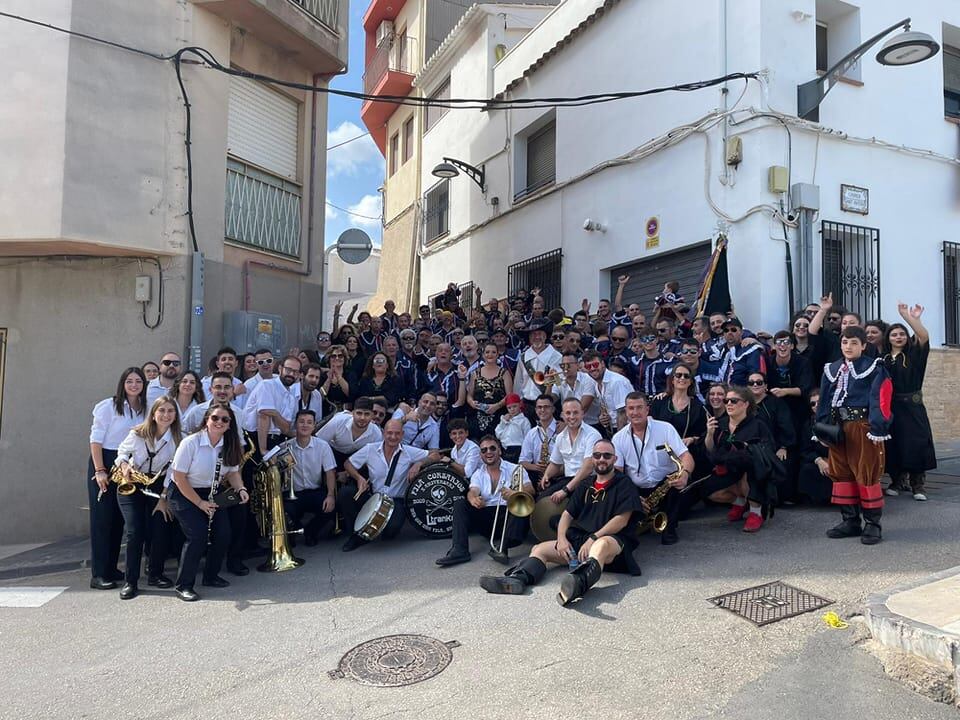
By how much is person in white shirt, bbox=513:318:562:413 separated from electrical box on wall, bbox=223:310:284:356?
4.02 m

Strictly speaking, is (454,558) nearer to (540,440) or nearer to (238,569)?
(540,440)

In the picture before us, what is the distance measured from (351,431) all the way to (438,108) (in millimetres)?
14199

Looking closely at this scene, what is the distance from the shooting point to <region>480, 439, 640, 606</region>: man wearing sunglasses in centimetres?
557

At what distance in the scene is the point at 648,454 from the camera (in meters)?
6.37

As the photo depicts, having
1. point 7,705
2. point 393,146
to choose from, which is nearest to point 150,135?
point 7,705

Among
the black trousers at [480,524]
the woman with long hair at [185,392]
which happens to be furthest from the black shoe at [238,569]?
the black trousers at [480,524]

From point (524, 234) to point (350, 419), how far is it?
803 centimetres

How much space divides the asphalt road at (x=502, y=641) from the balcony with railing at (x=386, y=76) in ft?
59.1

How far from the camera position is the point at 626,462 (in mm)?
6391

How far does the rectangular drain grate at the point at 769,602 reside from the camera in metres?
4.80

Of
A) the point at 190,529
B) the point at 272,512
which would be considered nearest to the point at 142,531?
the point at 190,529

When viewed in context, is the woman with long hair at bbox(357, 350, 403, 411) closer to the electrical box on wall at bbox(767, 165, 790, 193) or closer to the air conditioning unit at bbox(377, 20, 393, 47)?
the electrical box on wall at bbox(767, 165, 790, 193)

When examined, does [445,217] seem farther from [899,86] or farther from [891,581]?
[891,581]

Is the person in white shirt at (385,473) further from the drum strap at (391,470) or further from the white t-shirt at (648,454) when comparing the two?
the white t-shirt at (648,454)
